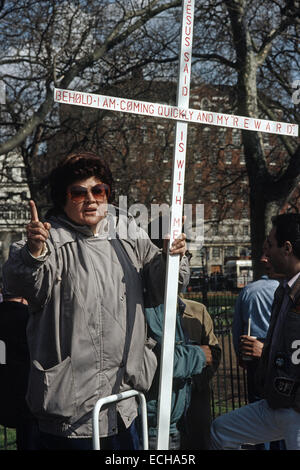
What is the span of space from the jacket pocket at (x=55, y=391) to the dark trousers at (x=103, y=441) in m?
0.12

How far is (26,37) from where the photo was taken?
11.6 metres

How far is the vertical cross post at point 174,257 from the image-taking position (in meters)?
2.73

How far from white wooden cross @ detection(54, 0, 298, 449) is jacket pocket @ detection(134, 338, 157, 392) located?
172 mm

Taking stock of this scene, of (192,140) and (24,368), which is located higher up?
(192,140)

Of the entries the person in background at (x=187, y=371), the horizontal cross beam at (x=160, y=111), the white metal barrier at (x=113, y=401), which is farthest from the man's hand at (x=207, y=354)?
the horizontal cross beam at (x=160, y=111)

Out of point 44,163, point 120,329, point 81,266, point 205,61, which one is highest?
point 205,61

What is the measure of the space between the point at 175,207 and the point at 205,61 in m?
9.66

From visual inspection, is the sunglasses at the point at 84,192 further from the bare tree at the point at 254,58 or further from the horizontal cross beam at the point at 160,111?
the bare tree at the point at 254,58

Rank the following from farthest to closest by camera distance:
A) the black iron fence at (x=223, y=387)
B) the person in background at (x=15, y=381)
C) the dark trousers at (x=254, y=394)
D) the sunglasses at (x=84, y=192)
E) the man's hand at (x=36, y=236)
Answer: the black iron fence at (x=223, y=387)
the dark trousers at (x=254, y=394)
the person in background at (x=15, y=381)
the sunglasses at (x=84, y=192)
the man's hand at (x=36, y=236)

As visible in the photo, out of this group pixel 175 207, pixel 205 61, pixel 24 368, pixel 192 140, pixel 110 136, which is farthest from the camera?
pixel 192 140

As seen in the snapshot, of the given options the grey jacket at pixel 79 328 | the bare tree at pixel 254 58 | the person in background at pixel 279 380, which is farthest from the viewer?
the bare tree at pixel 254 58

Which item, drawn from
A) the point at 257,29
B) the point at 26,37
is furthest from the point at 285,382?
the point at 26,37

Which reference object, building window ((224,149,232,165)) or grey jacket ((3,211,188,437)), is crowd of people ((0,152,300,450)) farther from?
building window ((224,149,232,165))
